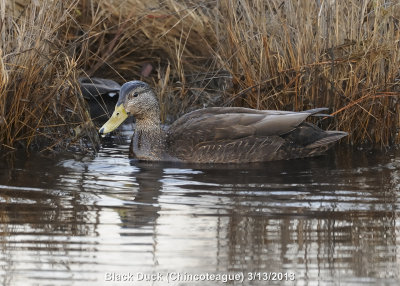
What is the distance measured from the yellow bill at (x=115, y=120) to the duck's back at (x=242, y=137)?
469mm

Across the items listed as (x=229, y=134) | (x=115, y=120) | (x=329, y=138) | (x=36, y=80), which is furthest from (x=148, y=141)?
(x=329, y=138)

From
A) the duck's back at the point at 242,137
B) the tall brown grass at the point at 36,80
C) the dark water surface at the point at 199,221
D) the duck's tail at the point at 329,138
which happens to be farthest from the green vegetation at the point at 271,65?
the dark water surface at the point at 199,221

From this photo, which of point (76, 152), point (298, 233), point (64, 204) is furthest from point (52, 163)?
point (298, 233)

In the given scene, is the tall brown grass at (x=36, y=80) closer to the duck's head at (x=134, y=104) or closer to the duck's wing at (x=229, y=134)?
the duck's head at (x=134, y=104)

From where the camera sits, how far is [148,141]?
8.50 meters

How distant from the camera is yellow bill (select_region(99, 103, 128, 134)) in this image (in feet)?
27.2

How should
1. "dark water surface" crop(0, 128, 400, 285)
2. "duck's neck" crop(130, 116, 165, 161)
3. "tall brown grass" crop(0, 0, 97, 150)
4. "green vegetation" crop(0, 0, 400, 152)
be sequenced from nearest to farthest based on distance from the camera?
"dark water surface" crop(0, 128, 400, 285), "tall brown grass" crop(0, 0, 97, 150), "green vegetation" crop(0, 0, 400, 152), "duck's neck" crop(130, 116, 165, 161)

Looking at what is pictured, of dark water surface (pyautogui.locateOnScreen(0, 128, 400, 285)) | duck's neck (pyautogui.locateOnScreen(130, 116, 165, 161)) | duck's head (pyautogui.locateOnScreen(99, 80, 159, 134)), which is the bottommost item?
dark water surface (pyautogui.locateOnScreen(0, 128, 400, 285))

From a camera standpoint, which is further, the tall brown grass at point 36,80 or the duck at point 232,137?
the duck at point 232,137

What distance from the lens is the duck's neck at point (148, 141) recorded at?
332 inches

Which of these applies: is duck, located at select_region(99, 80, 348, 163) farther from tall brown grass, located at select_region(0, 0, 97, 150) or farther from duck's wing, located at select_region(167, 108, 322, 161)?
tall brown grass, located at select_region(0, 0, 97, 150)

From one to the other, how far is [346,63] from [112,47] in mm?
2960

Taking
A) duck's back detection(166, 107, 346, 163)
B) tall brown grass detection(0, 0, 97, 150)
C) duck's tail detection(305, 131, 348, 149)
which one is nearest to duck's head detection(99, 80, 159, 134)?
tall brown grass detection(0, 0, 97, 150)

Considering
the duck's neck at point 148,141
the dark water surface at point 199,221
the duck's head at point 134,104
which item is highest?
the duck's head at point 134,104
